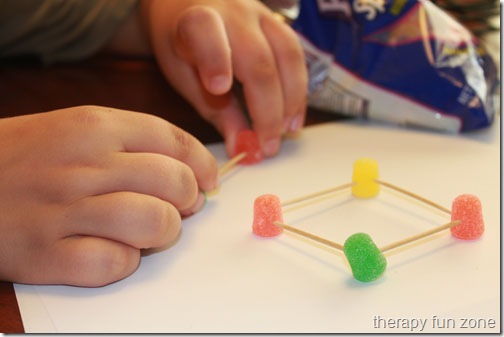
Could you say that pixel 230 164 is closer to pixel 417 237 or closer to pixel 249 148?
pixel 249 148

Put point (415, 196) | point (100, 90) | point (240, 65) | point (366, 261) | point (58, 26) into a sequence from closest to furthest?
point (366, 261) → point (415, 196) → point (240, 65) → point (100, 90) → point (58, 26)

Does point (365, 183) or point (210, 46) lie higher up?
point (210, 46)

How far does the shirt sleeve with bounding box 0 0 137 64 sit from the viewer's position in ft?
3.32

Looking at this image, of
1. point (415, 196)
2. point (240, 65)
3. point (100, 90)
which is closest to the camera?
point (415, 196)

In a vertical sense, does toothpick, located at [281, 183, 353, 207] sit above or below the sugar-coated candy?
below

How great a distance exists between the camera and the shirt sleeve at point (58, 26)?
1012mm

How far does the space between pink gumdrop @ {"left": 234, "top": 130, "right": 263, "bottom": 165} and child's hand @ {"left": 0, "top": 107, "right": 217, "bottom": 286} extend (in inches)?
9.0

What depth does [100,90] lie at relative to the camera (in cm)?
Answer: 93

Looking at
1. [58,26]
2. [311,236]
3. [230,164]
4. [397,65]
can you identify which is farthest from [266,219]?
[58,26]

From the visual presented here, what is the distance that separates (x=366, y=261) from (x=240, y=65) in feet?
1.10

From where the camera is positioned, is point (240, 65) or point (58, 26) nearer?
point (240, 65)

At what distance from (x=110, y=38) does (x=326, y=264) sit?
70 centimetres

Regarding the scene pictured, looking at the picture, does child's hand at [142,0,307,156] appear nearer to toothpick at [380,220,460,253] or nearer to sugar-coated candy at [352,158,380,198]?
sugar-coated candy at [352,158,380,198]

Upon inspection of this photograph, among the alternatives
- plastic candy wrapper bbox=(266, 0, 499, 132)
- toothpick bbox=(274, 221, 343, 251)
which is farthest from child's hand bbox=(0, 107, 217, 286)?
plastic candy wrapper bbox=(266, 0, 499, 132)
